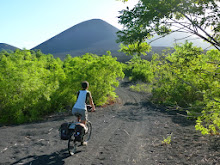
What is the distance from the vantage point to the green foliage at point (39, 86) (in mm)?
9789

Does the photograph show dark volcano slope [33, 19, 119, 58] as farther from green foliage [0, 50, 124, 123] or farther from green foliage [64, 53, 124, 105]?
green foliage [0, 50, 124, 123]

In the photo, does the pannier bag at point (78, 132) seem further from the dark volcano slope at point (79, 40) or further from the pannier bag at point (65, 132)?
the dark volcano slope at point (79, 40)

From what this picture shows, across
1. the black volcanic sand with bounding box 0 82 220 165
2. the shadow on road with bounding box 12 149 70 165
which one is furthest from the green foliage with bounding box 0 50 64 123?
the shadow on road with bounding box 12 149 70 165

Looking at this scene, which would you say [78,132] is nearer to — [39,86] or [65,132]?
[65,132]

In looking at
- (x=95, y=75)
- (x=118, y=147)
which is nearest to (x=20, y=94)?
(x=95, y=75)

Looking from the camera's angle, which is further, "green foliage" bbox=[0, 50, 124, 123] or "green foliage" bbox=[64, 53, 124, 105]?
"green foliage" bbox=[64, 53, 124, 105]

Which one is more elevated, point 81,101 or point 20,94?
point 81,101

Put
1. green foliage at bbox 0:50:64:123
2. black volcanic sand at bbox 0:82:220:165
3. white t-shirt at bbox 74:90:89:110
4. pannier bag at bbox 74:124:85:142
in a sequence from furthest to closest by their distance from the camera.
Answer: green foliage at bbox 0:50:64:123 < white t-shirt at bbox 74:90:89:110 < pannier bag at bbox 74:124:85:142 < black volcanic sand at bbox 0:82:220:165

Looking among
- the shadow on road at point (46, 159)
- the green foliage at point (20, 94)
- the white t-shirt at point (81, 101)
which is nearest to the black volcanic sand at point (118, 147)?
the shadow on road at point (46, 159)

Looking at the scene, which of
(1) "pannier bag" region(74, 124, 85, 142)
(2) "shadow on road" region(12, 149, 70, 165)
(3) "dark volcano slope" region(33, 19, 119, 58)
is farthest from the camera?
(3) "dark volcano slope" region(33, 19, 119, 58)

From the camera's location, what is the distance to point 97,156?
4.84 metres

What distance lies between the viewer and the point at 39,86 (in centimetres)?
1023

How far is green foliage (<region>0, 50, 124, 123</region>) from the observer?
979 centimetres

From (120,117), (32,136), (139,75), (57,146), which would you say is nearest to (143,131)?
(120,117)
